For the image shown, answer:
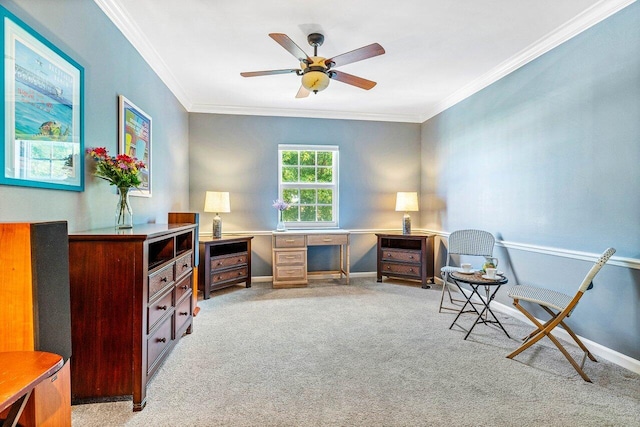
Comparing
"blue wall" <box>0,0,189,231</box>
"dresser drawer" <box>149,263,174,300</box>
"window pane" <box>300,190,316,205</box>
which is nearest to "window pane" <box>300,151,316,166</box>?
"window pane" <box>300,190,316,205</box>

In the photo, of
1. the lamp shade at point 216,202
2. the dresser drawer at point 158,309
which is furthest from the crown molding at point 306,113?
the dresser drawer at point 158,309

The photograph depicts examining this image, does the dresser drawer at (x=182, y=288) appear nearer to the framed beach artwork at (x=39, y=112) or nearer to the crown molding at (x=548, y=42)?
the framed beach artwork at (x=39, y=112)

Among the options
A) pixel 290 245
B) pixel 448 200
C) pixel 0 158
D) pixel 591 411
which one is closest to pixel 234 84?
pixel 290 245

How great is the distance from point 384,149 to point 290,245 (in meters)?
2.25

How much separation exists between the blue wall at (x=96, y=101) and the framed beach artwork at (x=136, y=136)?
6 centimetres

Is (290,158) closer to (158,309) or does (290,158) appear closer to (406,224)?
(406,224)

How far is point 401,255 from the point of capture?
4.55m

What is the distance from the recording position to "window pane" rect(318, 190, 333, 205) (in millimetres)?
5054

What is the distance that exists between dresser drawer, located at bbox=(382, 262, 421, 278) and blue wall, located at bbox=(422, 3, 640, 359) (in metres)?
1.10

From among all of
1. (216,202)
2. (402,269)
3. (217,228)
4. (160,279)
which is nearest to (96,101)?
(160,279)

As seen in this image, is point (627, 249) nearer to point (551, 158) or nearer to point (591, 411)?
point (551, 158)

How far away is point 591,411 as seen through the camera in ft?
5.56

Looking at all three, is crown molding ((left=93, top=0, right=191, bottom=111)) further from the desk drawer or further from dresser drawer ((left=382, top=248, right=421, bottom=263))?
dresser drawer ((left=382, top=248, right=421, bottom=263))

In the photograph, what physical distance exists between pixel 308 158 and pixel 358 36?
2.42 meters
